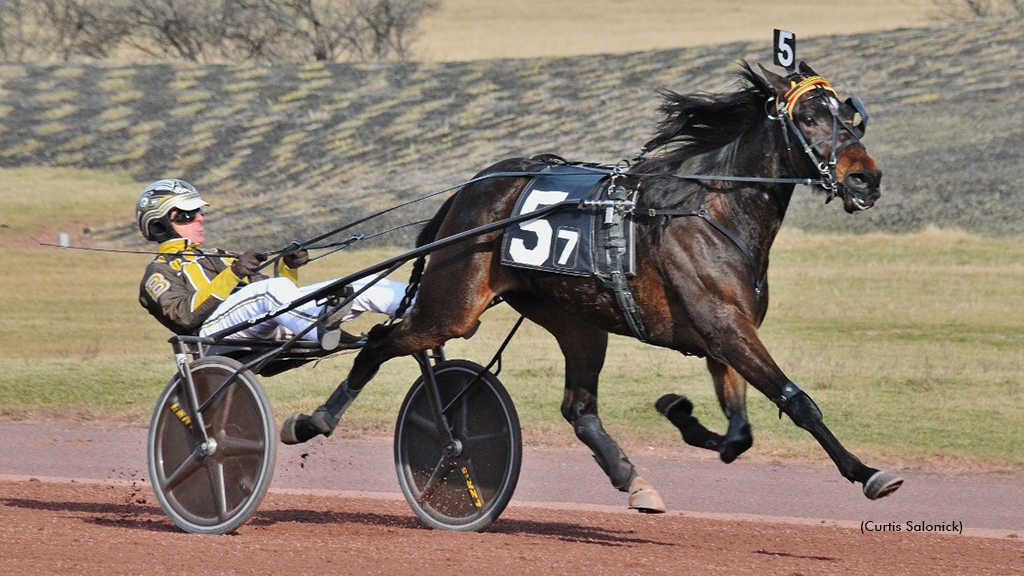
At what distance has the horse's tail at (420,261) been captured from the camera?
23.6 ft

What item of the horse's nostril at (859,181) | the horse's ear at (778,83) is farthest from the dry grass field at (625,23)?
the horse's nostril at (859,181)

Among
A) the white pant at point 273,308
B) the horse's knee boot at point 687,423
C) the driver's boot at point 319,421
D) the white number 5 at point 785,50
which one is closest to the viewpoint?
the white number 5 at point 785,50

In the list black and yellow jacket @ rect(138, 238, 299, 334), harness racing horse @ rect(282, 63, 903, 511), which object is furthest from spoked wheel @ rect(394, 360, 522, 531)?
black and yellow jacket @ rect(138, 238, 299, 334)

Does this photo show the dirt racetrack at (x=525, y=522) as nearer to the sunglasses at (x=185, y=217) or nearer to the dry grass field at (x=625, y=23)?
the sunglasses at (x=185, y=217)

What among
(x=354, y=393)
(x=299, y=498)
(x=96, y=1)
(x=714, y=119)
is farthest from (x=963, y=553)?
(x=96, y=1)

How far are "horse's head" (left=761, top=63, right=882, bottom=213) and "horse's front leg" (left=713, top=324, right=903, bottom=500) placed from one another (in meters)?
0.71

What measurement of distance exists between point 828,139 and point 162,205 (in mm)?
3137

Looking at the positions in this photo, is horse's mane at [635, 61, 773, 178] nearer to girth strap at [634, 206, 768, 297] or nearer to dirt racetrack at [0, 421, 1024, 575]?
girth strap at [634, 206, 768, 297]

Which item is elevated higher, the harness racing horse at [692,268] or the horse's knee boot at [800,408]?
the harness racing horse at [692,268]

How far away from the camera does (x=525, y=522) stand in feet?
24.4

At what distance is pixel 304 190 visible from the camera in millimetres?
25484

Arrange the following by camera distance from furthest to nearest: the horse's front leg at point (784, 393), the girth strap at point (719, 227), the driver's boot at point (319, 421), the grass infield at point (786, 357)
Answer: the grass infield at point (786, 357), the driver's boot at point (319, 421), the girth strap at point (719, 227), the horse's front leg at point (784, 393)

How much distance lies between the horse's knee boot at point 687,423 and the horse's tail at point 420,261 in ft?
4.36

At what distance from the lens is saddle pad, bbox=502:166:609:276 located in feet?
21.6
